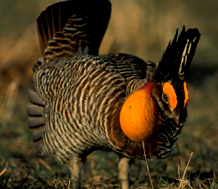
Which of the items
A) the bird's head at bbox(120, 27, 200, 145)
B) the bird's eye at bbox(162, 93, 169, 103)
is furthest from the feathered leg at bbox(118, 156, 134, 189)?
the bird's eye at bbox(162, 93, 169, 103)

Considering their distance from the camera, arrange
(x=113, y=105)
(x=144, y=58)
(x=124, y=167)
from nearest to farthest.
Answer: (x=113, y=105), (x=124, y=167), (x=144, y=58)

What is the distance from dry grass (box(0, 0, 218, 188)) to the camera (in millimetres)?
3402

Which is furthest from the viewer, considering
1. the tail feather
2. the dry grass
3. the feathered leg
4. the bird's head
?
the tail feather

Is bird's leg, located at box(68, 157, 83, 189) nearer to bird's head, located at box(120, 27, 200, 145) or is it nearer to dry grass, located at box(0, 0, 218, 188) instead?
dry grass, located at box(0, 0, 218, 188)

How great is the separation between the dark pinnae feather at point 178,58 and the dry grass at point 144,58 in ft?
2.19

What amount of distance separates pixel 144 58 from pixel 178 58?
4324mm

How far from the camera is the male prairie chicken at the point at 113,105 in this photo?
2.61 m

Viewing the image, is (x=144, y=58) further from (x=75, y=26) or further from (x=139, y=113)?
(x=139, y=113)

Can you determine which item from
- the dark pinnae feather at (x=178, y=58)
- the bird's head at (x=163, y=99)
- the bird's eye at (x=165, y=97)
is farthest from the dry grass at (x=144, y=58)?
the dark pinnae feather at (x=178, y=58)

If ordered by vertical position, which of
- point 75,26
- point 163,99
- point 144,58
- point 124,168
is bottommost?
point 144,58

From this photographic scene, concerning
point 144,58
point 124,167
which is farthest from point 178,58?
point 144,58

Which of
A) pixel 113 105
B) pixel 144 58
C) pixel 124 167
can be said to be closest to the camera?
pixel 113 105

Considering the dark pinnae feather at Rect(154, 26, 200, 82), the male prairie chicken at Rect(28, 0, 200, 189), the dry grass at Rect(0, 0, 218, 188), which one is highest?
the dark pinnae feather at Rect(154, 26, 200, 82)

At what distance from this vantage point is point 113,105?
9.22 feet
